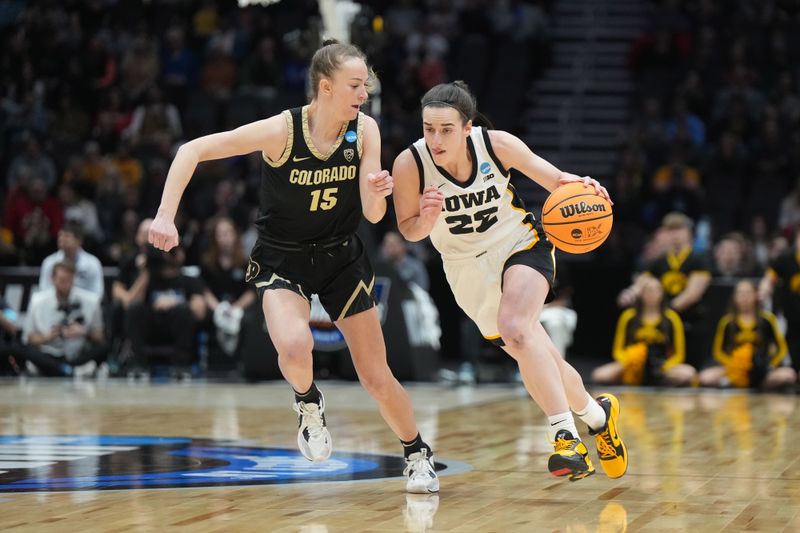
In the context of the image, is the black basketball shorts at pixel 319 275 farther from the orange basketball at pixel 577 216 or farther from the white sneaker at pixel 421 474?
the orange basketball at pixel 577 216

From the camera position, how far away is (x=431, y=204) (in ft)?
17.7

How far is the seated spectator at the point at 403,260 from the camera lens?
44.5ft

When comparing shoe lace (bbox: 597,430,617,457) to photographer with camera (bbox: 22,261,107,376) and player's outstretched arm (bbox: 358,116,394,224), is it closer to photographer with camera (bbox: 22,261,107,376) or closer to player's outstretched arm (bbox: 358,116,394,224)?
player's outstretched arm (bbox: 358,116,394,224)

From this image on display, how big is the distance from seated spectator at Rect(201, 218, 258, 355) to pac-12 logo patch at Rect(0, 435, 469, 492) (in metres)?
4.90

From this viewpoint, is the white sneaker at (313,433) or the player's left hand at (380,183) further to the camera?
the white sneaker at (313,433)

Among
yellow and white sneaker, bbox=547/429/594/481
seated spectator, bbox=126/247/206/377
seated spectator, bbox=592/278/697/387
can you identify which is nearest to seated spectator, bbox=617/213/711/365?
seated spectator, bbox=592/278/697/387

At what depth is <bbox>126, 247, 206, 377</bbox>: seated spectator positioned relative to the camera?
1243cm

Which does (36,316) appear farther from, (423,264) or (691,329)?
(691,329)

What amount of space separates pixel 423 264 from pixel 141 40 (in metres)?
6.17

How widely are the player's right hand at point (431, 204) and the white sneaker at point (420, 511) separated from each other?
1.17 meters

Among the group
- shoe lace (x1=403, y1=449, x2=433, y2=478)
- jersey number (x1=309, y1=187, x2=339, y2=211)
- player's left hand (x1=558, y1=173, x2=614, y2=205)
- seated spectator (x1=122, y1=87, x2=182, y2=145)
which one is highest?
seated spectator (x1=122, y1=87, x2=182, y2=145)

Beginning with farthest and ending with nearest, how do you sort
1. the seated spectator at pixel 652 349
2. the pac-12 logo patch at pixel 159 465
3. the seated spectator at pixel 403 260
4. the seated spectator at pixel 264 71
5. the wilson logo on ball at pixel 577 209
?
the seated spectator at pixel 264 71, the seated spectator at pixel 403 260, the seated spectator at pixel 652 349, the pac-12 logo patch at pixel 159 465, the wilson logo on ball at pixel 577 209

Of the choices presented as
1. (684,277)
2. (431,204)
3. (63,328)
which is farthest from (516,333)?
(63,328)

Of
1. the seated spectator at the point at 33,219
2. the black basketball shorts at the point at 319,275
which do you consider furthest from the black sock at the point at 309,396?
the seated spectator at the point at 33,219
